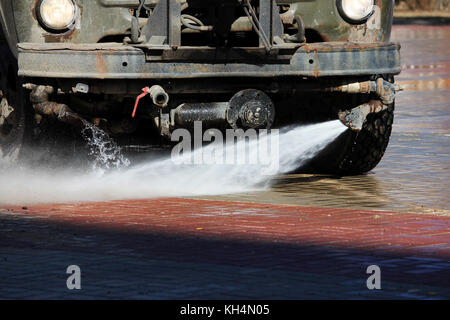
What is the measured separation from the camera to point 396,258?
23.2 feet

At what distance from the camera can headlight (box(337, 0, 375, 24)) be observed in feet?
32.1

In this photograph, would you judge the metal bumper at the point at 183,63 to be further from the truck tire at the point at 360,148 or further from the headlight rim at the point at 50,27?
the truck tire at the point at 360,148

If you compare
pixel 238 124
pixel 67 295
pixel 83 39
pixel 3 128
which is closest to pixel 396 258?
pixel 67 295

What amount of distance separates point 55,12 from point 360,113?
2312mm

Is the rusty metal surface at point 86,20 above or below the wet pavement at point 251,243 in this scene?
above

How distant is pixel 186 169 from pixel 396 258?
3.97 metres

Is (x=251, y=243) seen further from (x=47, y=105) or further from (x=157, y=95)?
(x=47, y=105)

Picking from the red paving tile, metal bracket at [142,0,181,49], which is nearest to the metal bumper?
metal bracket at [142,0,181,49]

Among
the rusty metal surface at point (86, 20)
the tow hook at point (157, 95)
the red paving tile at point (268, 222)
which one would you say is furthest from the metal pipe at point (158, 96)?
the red paving tile at point (268, 222)

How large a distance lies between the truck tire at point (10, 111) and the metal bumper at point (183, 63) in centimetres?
68

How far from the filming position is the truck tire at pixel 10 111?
9.79 metres

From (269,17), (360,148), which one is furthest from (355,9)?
(360,148)

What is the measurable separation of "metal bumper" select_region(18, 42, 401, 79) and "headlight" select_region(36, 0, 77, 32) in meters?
0.23

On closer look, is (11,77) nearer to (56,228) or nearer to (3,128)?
(3,128)
